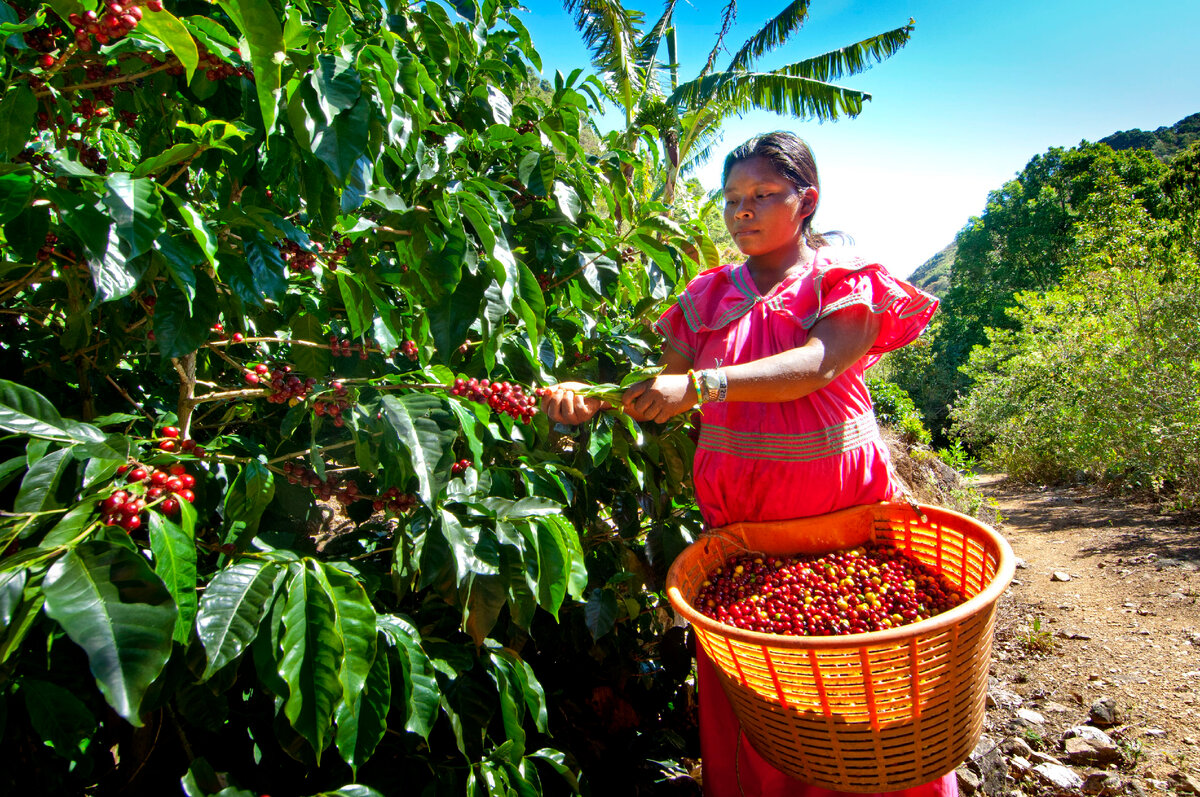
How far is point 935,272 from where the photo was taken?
5694 centimetres

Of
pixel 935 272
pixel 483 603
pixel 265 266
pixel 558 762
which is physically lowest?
pixel 558 762

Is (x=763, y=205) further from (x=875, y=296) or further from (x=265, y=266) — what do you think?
(x=265, y=266)

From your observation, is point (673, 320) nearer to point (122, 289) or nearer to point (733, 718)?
point (733, 718)

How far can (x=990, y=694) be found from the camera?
2.97 metres

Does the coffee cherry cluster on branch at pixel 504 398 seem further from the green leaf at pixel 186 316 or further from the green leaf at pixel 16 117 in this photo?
the green leaf at pixel 16 117

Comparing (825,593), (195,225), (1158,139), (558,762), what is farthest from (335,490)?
(1158,139)

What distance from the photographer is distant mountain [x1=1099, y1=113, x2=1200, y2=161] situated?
43109 millimetres

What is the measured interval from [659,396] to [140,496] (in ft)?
3.09

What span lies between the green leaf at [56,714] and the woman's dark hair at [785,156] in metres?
1.63

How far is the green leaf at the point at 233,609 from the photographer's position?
34.6 inches

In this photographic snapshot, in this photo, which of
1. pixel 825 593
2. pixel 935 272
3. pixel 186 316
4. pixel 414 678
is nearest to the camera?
pixel 186 316

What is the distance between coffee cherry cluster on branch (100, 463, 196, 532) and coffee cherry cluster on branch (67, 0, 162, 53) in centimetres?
58

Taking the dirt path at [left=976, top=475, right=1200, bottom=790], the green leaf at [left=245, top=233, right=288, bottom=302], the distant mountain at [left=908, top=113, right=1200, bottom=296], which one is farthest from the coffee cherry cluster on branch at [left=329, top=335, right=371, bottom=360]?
the distant mountain at [left=908, top=113, right=1200, bottom=296]

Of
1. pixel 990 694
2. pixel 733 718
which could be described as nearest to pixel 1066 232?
pixel 990 694
